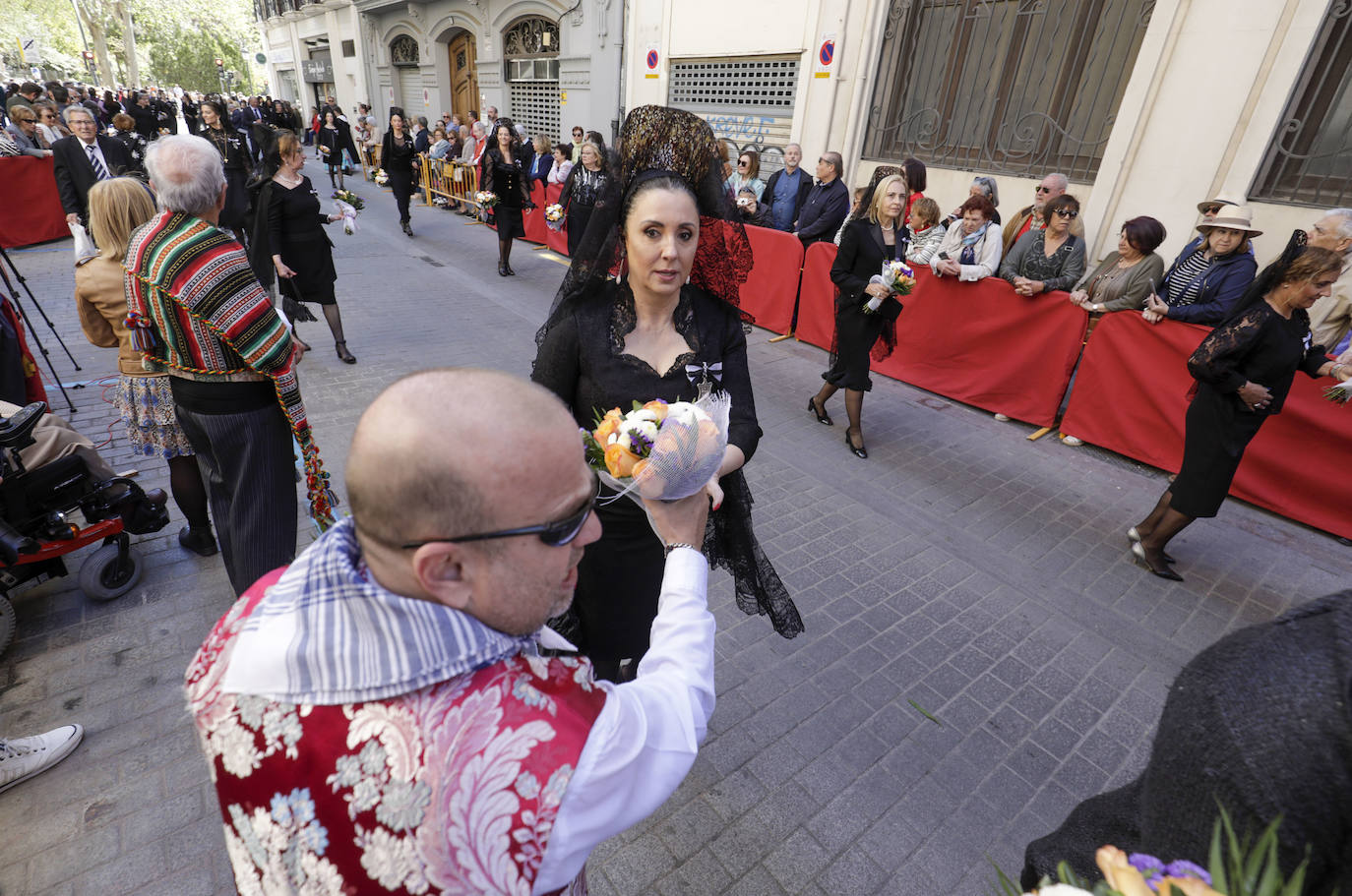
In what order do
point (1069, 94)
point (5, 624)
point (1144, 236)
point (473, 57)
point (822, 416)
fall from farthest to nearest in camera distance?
point (473, 57), point (1069, 94), point (822, 416), point (1144, 236), point (5, 624)

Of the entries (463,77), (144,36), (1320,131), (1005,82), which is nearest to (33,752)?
(1320,131)

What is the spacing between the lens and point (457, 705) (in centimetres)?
91

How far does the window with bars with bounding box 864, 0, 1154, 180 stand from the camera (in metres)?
7.91

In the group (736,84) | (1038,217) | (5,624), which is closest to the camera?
(5,624)

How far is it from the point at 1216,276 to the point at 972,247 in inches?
82.1

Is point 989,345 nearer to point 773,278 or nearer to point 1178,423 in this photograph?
point 1178,423

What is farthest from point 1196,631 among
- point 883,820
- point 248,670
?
point 248,670

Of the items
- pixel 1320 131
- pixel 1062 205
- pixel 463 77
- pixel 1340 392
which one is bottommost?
pixel 1340 392

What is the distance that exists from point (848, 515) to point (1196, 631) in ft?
7.06

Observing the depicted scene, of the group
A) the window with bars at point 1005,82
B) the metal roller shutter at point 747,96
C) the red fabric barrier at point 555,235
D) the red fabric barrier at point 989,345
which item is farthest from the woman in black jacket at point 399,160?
the red fabric barrier at point 989,345

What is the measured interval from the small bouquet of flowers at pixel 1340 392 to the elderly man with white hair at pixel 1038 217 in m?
2.52

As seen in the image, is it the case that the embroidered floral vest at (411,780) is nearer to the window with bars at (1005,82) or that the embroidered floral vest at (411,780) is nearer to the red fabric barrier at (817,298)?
the red fabric barrier at (817,298)

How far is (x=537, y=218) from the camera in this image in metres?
13.2

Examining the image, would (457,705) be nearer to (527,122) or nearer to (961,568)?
(961,568)
